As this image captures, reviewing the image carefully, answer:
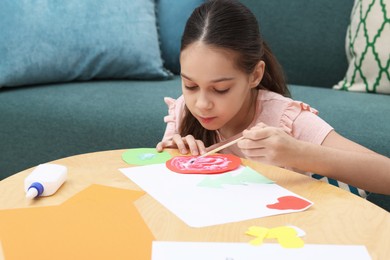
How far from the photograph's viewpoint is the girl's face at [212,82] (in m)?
1.09

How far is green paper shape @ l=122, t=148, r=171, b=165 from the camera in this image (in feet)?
3.50

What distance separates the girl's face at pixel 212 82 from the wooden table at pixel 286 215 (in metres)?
0.19

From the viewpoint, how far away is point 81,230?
75cm

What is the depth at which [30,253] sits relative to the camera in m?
0.69

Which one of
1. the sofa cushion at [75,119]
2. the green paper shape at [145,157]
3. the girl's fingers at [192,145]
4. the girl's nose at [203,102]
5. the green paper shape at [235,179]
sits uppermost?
the girl's nose at [203,102]

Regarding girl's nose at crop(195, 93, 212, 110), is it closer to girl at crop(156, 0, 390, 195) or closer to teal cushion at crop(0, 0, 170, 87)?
girl at crop(156, 0, 390, 195)

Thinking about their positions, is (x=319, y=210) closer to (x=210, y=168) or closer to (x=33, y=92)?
(x=210, y=168)

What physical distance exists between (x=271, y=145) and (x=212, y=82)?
0.69 feet

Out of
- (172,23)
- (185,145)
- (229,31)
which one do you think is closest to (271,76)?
(229,31)

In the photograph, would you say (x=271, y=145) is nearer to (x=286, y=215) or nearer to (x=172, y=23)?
(x=286, y=215)

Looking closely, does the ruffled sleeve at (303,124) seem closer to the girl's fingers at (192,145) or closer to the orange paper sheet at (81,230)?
the girl's fingers at (192,145)

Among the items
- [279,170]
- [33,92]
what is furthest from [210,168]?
[33,92]

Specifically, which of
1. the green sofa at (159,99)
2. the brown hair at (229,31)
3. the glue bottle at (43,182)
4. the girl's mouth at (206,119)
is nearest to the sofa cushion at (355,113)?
the green sofa at (159,99)

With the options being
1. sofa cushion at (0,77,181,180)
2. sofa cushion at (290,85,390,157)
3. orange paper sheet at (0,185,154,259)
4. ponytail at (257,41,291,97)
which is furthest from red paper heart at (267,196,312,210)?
sofa cushion at (0,77,181,180)
